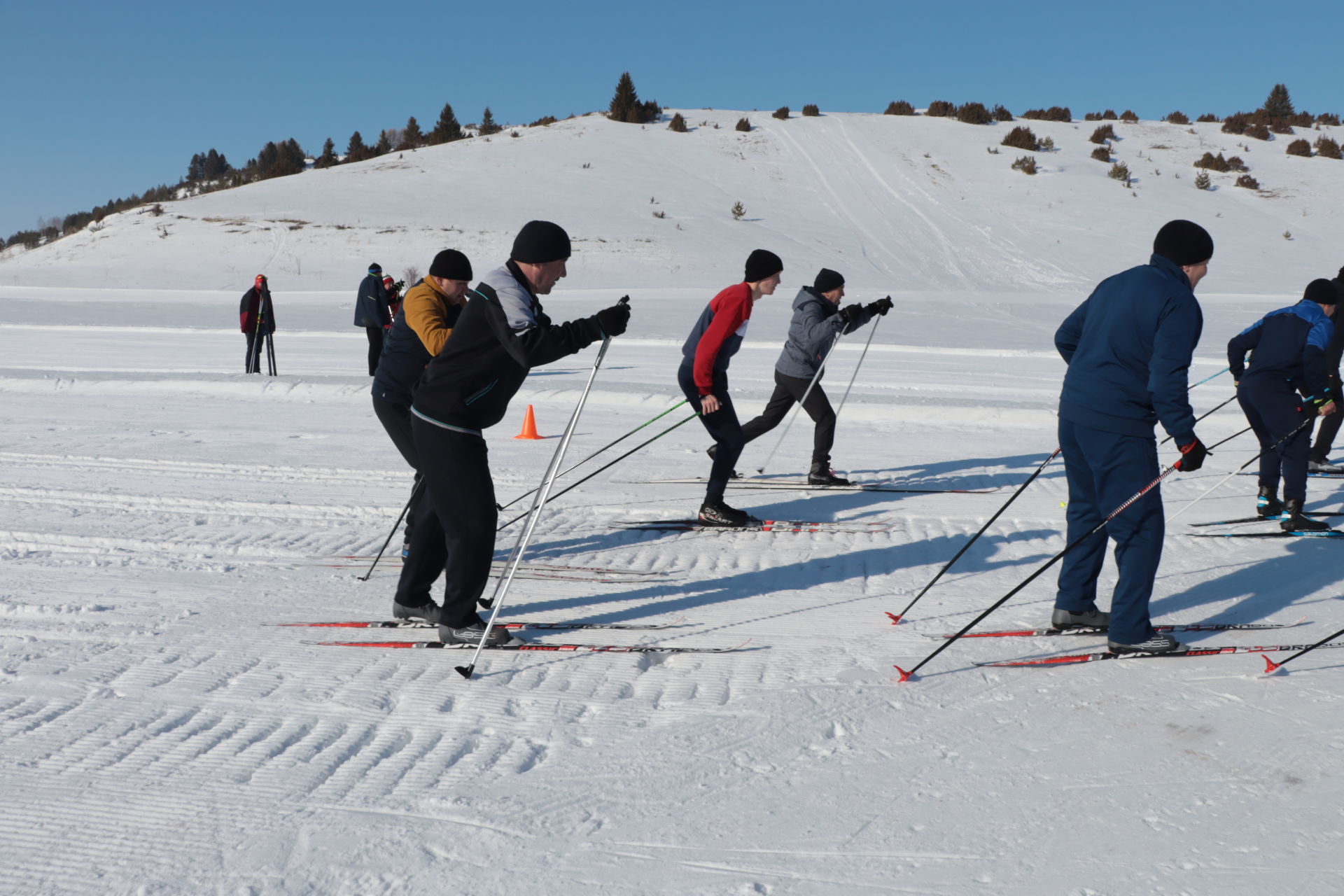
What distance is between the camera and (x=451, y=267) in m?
5.03

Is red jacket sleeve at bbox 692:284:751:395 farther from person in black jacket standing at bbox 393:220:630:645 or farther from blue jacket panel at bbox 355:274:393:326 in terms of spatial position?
blue jacket panel at bbox 355:274:393:326

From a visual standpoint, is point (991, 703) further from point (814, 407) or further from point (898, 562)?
point (814, 407)

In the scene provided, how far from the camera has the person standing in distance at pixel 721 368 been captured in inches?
244

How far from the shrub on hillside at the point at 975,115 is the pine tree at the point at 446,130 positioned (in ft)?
85.2

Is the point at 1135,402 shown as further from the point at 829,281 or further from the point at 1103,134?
the point at 1103,134

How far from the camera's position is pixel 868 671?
4.00 metres

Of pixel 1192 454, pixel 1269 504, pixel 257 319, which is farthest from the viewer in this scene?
pixel 257 319

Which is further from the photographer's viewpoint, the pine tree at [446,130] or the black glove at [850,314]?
the pine tree at [446,130]

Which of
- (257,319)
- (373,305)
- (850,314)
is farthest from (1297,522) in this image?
(257,319)

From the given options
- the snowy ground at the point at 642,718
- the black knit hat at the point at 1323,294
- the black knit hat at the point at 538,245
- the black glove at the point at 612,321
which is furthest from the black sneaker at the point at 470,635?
the black knit hat at the point at 1323,294

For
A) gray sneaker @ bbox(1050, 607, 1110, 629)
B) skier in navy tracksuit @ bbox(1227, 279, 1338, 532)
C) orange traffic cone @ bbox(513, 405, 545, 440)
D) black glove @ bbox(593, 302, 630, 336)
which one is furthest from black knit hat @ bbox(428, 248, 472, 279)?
skier in navy tracksuit @ bbox(1227, 279, 1338, 532)

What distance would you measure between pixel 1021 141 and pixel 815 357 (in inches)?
1599

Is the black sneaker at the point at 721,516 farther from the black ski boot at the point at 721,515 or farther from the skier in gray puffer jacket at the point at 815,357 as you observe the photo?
the skier in gray puffer jacket at the point at 815,357

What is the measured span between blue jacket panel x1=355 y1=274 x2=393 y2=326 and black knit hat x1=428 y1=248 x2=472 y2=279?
7.15 metres
